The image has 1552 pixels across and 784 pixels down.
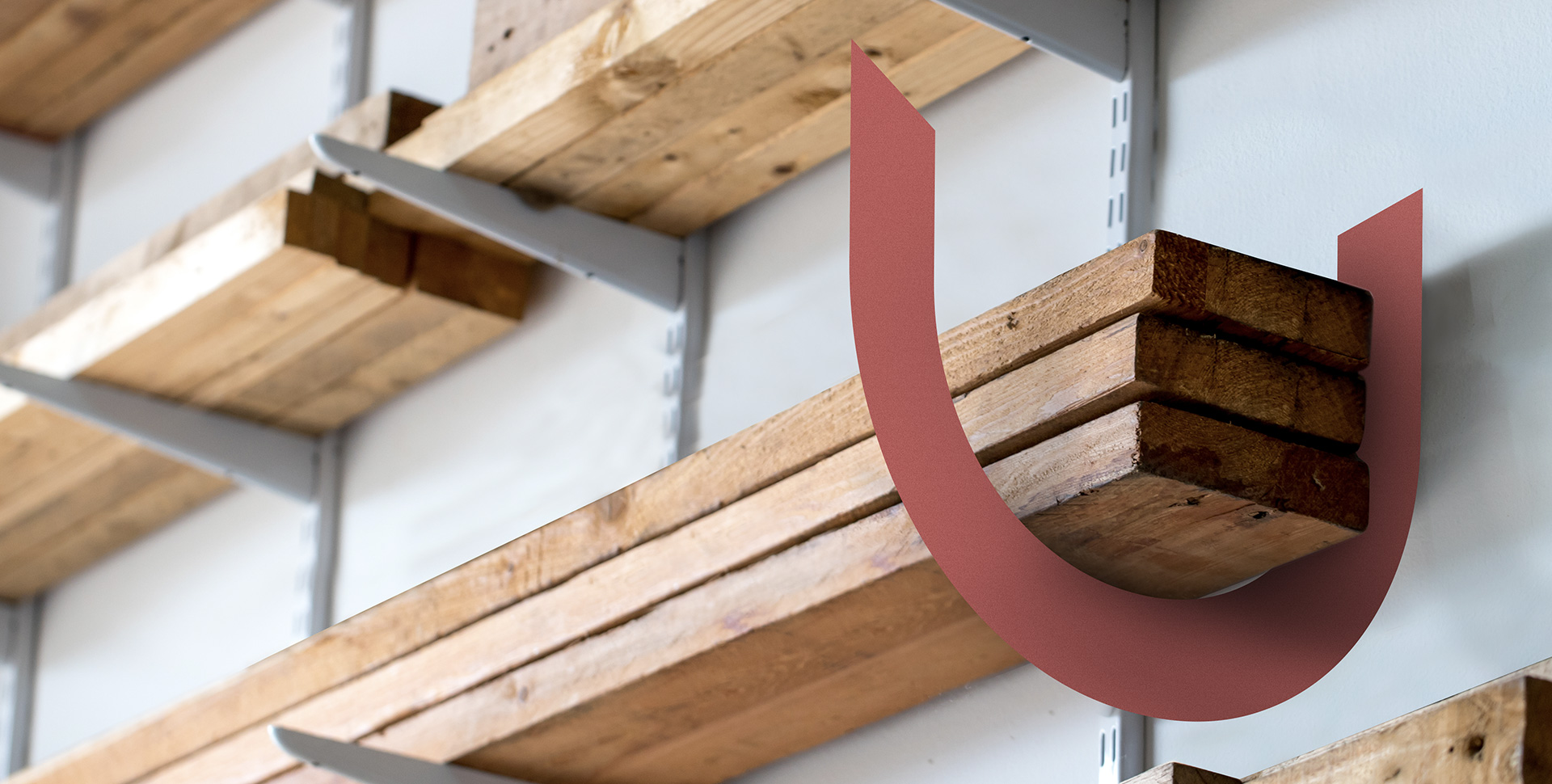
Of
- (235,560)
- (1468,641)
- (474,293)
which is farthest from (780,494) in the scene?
(235,560)

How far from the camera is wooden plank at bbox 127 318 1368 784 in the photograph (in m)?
1.20

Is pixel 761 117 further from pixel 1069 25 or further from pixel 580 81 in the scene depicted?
pixel 1069 25

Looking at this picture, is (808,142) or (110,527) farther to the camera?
(110,527)

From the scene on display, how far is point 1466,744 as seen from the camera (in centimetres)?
100

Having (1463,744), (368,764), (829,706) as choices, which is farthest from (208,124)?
(1463,744)

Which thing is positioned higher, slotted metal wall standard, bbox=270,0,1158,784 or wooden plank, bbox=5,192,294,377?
wooden plank, bbox=5,192,294,377

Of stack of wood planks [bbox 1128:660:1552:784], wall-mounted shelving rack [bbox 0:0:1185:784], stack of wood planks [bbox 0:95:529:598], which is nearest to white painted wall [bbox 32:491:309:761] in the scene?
stack of wood planks [bbox 0:95:529:598]

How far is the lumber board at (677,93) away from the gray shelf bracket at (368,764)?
0.65 metres

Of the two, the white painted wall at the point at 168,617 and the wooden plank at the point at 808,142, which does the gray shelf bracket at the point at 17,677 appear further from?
the wooden plank at the point at 808,142

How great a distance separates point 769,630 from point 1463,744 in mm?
675

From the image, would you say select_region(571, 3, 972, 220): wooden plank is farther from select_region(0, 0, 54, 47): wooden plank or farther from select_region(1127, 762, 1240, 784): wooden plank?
select_region(0, 0, 54, 47): wooden plank

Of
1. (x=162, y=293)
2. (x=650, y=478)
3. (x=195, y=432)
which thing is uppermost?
(x=162, y=293)

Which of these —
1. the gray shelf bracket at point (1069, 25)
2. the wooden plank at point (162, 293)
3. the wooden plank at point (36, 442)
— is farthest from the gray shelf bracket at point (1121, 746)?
the wooden plank at point (36, 442)

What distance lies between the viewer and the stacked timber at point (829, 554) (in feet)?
3.99
